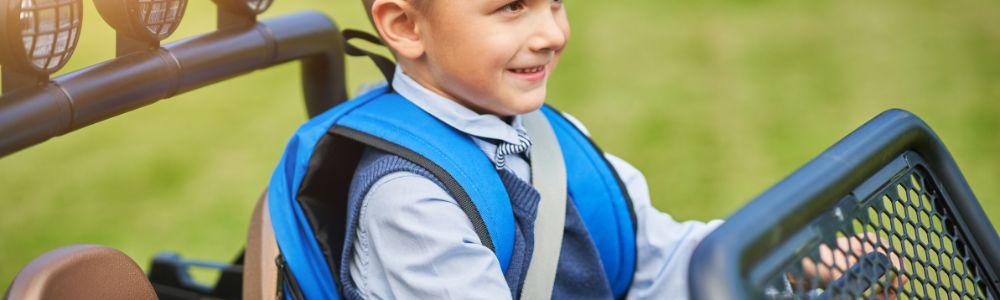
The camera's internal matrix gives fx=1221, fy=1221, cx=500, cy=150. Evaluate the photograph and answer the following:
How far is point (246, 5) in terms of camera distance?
1.61m

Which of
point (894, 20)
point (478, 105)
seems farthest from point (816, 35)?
point (478, 105)

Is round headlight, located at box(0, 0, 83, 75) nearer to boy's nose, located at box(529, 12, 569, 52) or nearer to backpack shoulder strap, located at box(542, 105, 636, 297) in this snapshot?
boy's nose, located at box(529, 12, 569, 52)

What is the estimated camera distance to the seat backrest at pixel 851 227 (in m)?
0.73

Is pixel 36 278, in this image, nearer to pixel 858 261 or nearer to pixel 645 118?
pixel 858 261

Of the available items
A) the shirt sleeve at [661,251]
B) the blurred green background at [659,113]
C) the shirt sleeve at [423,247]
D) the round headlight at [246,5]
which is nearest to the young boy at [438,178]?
the shirt sleeve at [423,247]

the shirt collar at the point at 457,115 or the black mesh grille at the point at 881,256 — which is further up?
the black mesh grille at the point at 881,256

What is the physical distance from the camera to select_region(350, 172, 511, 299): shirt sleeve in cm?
127

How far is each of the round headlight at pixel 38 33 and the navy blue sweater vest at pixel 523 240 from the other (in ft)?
1.12

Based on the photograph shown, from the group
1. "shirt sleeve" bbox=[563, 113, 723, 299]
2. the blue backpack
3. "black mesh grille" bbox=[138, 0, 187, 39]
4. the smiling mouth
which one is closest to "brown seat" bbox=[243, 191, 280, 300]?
the blue backpack

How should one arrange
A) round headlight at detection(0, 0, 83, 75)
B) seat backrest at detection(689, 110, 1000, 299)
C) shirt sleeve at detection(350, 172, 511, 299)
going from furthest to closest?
shirt sleeve at detection(350, 172, 511, 299) → round headlight at detection(0, 0, 83, 75) → seat backrest at detection(689, 110, 1000, 299)

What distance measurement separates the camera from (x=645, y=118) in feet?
11.1

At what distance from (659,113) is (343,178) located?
2.04 metres

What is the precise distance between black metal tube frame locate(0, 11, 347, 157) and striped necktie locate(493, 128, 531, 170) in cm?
38

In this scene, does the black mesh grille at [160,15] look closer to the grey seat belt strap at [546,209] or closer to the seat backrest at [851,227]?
the grey seat belt strap at [546,209]
